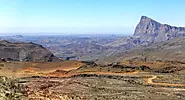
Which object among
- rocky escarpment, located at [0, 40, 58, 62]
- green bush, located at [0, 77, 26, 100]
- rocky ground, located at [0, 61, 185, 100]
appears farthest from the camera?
rocky escarpment, located at [0, 40, 58, 62]

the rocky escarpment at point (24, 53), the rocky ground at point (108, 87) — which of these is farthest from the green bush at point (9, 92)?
the rocky escarpment at point (24, 53)

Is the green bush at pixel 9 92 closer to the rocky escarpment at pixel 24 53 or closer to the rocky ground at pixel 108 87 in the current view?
the rocky ground at pixel 108 87

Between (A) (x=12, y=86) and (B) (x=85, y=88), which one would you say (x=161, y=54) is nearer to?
(B) (x=85, y=88)

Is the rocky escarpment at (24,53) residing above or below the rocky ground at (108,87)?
below

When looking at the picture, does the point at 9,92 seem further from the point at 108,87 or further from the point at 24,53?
the point at 24,53

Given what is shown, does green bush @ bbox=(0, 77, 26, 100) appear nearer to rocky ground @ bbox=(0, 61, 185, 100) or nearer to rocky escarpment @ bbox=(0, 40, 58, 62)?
rocky ground @ bbox=(0, 61, 185, 100)

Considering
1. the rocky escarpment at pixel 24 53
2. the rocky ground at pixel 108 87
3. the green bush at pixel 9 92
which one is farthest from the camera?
the rocky escarpment at pixel 24 53

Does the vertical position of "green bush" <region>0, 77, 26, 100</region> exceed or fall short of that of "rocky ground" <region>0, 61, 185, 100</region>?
it exceeds it

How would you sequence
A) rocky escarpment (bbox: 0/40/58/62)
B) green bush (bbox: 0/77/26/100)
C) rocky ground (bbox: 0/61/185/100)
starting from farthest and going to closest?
rocky escarpment (bbox: 0/40/58/62), rocky ground (bbox: 0/61/185/100), green bush (bbox: 0/77/26/100)

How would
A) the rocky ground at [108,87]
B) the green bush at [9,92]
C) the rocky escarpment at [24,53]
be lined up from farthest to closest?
the rocky escarpment at [24,53]
the rocky ground at [108,87]
the green bush at [9,92]

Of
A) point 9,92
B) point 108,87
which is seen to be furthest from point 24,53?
point 9,92

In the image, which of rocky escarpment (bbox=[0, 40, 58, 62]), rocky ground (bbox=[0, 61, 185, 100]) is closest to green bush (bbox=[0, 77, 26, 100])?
rocky ground (bbox=[0, 61, 185, 100])

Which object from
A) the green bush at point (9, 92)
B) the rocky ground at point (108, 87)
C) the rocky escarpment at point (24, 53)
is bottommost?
the rocky escarpment at point (24, 53)

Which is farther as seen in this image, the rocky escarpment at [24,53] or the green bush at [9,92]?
the rocky escarpment at [24,53]
